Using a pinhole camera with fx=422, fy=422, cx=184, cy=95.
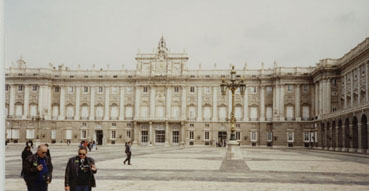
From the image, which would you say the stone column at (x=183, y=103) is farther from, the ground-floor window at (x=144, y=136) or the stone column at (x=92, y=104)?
the stone column at (x=92, y=104)

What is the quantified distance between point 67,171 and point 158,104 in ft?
197

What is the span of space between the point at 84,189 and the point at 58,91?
2522 inches

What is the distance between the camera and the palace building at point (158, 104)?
213 ft

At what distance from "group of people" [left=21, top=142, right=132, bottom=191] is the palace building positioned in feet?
187

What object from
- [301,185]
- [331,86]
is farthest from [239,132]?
[301,185]

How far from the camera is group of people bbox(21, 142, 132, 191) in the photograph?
8500 millimetres

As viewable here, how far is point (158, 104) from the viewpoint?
68.7 m

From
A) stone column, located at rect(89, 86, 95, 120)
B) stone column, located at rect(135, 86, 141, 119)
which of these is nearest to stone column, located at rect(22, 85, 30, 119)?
stone column, located at rect(89, 86, 95, 120)

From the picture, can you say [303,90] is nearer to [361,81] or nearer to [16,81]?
[361,81]

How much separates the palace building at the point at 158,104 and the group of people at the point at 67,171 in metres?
57.1

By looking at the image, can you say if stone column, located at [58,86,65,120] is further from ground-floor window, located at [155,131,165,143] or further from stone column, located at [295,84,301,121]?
stone column, located at [295,84,301,121]

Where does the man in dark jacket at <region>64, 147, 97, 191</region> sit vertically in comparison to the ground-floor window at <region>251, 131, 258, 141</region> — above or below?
above

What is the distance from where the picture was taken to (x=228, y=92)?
68688 millimetres

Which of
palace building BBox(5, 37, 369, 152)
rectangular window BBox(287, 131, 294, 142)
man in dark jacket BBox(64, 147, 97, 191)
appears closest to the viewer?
man in dark jacket BBox(64, 147, 97, 191)
